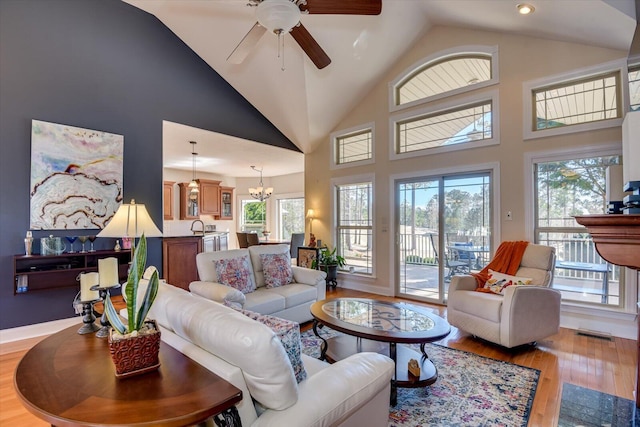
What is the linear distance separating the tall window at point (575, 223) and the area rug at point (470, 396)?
1.70m

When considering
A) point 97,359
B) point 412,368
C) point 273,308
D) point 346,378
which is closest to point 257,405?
point 346,378

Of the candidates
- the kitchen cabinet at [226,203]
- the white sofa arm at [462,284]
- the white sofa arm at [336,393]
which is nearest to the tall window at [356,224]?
the white sofa arm at [462,284]

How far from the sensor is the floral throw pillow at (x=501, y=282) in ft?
10.9

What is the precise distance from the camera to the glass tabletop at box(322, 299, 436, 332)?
246cm

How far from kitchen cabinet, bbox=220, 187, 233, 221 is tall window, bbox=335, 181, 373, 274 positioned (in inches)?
189

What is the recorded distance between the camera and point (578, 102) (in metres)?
3.68

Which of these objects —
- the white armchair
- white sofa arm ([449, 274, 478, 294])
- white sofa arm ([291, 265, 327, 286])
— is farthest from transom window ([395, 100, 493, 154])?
white sofa arm ([291, 265, 327, 286])

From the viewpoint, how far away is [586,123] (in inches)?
140

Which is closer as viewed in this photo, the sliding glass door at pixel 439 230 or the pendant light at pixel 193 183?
the sliding glass door at pixel 439 230

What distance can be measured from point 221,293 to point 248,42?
255cm

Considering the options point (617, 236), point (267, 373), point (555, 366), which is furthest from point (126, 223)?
point (555, 366)

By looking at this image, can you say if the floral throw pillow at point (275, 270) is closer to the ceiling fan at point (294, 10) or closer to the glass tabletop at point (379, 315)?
the glass tabletop at point (379, 315)

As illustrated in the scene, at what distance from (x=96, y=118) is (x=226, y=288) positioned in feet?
9.48

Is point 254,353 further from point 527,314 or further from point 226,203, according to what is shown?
point 226,203
